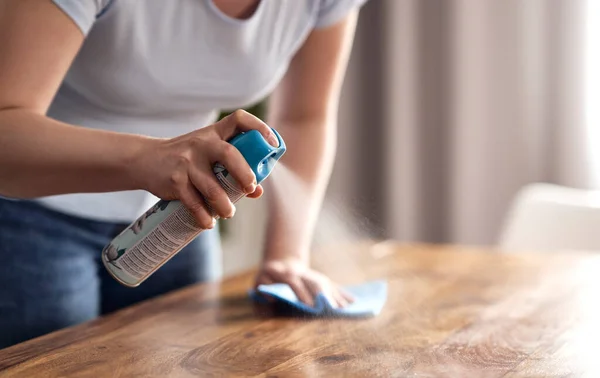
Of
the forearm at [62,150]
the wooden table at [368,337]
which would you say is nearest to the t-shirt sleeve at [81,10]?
the forearm at [62,150]

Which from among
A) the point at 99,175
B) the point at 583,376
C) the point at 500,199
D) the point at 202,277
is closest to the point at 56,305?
the point at 202,277

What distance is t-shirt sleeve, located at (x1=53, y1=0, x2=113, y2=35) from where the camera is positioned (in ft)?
3.10

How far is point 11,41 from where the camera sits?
918 mm

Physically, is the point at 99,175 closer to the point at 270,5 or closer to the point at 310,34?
the point at 270,5

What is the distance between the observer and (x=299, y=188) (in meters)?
1.44

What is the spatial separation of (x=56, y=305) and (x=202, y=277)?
1.04ft

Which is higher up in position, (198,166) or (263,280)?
(198,166)

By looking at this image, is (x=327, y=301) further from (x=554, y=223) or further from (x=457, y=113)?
(x=457, y=113)

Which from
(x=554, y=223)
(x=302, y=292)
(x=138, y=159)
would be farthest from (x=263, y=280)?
(x=554, y=223)

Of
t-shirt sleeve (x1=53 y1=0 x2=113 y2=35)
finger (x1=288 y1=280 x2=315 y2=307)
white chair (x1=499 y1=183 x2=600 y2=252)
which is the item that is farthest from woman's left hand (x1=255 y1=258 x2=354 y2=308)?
white chair (x1=499 y1=183 x2=600 y2=252)

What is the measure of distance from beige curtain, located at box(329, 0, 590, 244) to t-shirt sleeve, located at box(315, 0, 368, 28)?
132 cm

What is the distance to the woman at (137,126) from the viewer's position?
897 mm

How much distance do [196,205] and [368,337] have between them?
0.34 meters

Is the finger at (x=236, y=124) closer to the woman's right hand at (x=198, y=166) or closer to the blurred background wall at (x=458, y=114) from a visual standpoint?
the woman's right hand at (x=198, y=166)
